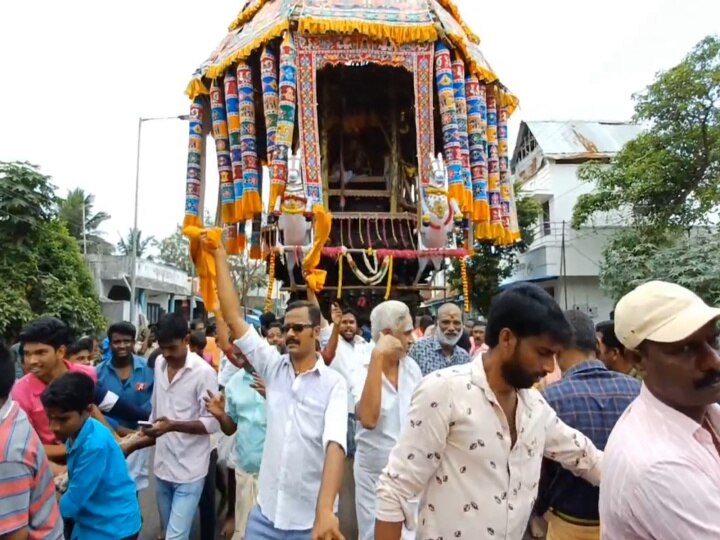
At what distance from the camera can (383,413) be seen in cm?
385

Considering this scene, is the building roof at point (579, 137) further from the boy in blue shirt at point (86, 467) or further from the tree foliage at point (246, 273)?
the boy in blue shirt at point (86, 467)

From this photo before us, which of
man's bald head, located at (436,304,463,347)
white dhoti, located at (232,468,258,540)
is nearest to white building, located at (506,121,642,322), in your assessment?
man's bald head, located at (436,304,463,347)

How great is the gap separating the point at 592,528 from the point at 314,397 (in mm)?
1285

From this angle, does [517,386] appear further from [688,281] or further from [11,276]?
[11,276]

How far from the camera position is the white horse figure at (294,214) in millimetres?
10367

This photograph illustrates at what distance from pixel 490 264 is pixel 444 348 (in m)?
17.9

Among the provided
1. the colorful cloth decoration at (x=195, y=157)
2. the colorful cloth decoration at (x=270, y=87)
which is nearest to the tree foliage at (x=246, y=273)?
the colorful cloth decoration at (x=195, y=157)

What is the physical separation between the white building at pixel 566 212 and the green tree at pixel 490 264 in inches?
45.7

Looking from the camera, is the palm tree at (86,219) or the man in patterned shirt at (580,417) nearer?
the man in patterned shirt at (580,417)

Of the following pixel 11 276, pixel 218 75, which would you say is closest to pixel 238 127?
pixel 218 75

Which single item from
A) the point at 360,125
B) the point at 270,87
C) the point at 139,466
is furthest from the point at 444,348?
the point at 360,125

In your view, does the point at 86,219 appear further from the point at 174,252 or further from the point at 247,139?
the point at 247,139

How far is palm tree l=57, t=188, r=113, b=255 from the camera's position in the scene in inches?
1369

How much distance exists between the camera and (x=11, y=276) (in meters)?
15.7
